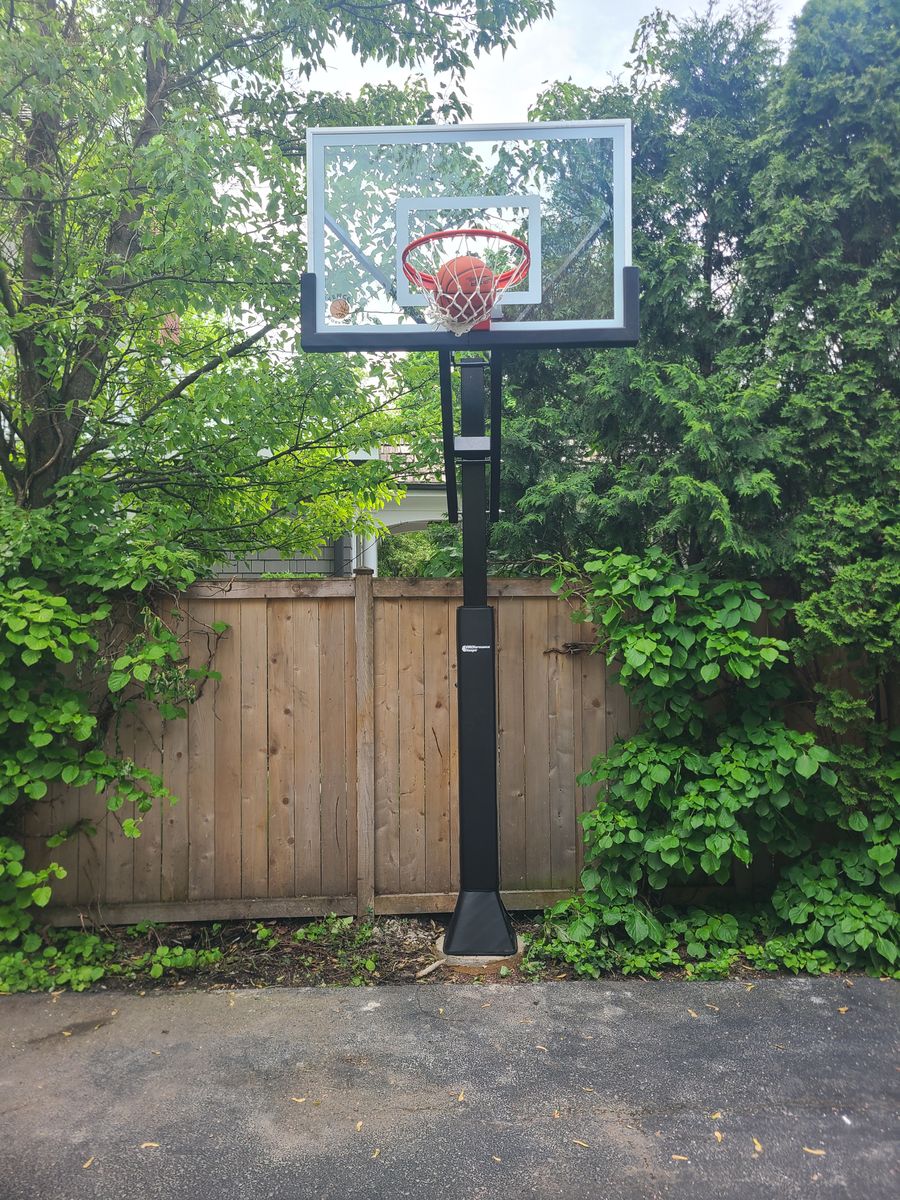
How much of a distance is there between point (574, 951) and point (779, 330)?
3267mm

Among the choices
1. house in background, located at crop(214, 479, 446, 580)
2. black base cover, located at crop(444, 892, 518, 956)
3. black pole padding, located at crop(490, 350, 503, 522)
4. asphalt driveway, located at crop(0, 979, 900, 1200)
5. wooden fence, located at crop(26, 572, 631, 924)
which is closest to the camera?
asphalt driveway, located at crop(0, 979, 900, 1200)

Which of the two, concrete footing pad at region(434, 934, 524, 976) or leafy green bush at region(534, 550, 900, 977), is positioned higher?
leafy green bush at region(534, 550, 900, 977)

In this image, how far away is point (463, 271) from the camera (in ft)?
12.3

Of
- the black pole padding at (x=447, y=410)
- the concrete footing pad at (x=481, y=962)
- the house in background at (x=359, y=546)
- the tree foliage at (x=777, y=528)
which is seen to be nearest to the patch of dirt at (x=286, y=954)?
the concrete footing pad at (x=481, y=962)

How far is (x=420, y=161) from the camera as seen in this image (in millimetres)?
4016

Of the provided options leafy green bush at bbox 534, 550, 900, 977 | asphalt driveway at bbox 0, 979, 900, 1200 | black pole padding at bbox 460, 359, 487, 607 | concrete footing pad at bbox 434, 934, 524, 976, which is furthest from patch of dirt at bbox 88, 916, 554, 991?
black pole padding at bbox 460, 359, 487, 607

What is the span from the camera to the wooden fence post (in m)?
4.30

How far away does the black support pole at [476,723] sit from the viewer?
3.97m

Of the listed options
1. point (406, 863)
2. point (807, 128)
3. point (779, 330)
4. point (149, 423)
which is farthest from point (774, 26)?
point (406, 863)

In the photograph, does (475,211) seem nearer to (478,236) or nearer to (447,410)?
(478,236)

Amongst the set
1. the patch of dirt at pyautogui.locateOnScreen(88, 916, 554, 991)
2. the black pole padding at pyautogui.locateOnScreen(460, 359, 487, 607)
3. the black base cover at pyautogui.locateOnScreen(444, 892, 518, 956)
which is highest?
the black pole padding at pyautogui.locateOnScreen(460, 359, 487, 607)

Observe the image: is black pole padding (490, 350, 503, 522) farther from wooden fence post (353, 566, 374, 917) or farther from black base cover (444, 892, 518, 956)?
black base cover (444, 892, 518, 956)

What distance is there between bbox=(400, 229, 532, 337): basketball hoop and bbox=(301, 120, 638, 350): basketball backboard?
7 cm

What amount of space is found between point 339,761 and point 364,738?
193mm
